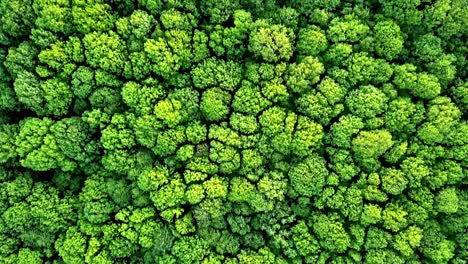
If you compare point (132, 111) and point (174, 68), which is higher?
point (174, 68)

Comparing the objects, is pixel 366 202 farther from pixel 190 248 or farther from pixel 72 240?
pixel 72 240

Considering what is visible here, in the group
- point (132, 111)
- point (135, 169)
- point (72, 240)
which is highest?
point (132, 111)

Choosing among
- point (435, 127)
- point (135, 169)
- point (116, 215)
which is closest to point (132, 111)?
point (135, 169)

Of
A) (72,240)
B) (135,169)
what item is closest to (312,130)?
(135,169)

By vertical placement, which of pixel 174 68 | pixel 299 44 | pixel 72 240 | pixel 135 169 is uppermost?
pixel 299 44

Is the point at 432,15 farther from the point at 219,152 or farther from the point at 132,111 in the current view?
the point at 132,111

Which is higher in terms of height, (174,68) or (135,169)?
(174,68)
